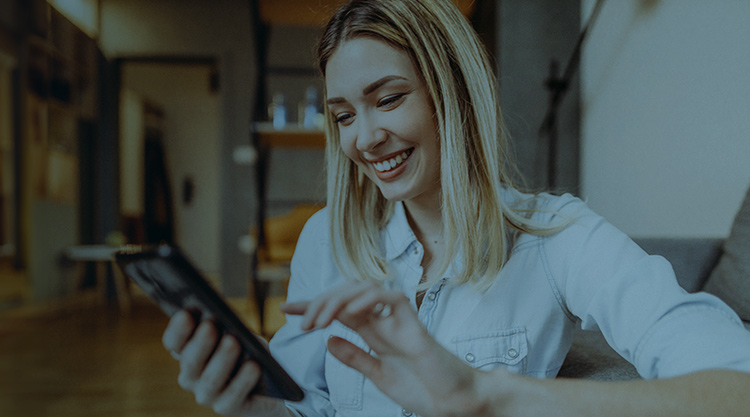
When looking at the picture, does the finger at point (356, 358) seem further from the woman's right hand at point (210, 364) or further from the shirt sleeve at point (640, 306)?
the shirt sleeve at point (640, 306)

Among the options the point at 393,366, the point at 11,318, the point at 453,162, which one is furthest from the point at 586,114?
the point at 11,318

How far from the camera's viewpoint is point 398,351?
479 millimetres

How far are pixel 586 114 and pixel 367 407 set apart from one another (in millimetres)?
1620

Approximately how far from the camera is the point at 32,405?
2.01m

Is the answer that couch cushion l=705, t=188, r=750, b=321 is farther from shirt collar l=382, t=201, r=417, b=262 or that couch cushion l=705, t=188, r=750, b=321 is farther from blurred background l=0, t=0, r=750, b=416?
shirt collar l=382, t=201, r=417, b=262

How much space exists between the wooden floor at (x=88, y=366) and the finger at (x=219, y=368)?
1.34 m

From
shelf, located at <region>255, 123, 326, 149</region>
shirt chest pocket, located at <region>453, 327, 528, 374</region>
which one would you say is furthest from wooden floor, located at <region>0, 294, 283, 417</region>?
shirt chest pocket, located at <region>453, 327, 528, 374</region>

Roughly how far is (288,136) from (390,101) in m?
1.99

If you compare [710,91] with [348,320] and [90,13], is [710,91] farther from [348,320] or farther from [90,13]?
[90,13]

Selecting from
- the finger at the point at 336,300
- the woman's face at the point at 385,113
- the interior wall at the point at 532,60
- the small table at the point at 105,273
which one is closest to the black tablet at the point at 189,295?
the finger at the point at 336,300

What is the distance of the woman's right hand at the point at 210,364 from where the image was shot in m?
0.57

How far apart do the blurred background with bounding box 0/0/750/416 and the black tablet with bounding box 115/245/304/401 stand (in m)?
0.62

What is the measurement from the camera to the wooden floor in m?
1.91

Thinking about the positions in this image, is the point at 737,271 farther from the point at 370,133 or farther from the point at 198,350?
the point at 198,350
